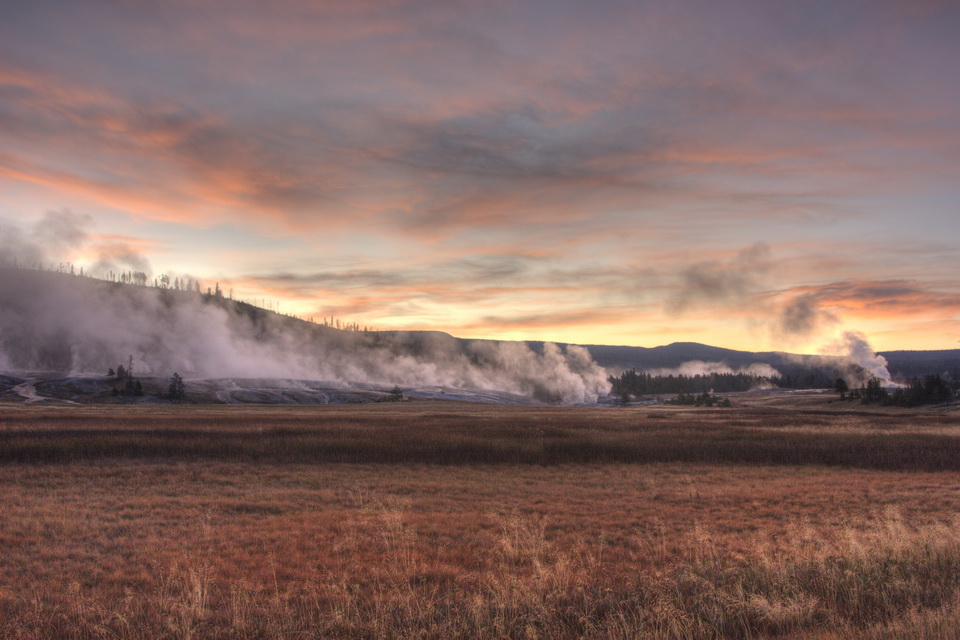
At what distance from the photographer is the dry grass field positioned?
8750mm

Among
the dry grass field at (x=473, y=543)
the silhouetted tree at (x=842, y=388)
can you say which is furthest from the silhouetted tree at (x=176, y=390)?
the silhouetted tree at (x=842, y=388)

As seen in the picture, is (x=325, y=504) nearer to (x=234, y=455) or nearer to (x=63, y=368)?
(x=234, y=455)

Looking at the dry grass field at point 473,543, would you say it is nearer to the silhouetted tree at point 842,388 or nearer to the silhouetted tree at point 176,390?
the silhouetted tree at point 842,388

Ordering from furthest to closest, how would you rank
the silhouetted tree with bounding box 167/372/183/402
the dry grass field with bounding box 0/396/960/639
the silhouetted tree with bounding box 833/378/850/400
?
the silhouetted tree with bounding box 167/372/183/402 → the silhouetted tree with bounding box 833/378/850/400 → the dry grass field with bounding box 0/396/960/639

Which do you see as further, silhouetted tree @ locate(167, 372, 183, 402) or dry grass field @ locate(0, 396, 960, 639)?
silhouetted tree @ locate(167, 372, 183, 402)

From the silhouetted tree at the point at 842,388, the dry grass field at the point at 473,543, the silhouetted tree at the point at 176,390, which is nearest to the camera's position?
the dry grass field at the point at 473,543

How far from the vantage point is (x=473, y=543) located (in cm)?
1469

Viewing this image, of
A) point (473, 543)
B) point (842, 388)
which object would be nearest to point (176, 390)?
point (473, 543)

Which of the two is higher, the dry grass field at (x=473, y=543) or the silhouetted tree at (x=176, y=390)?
the dry grass field at (x=473, y=543)

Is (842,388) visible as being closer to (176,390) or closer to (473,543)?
(473,543)

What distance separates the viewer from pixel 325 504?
66.5 ft

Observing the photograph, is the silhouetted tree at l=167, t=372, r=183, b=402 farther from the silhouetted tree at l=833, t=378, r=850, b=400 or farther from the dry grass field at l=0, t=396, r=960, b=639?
the silhouetted tree at l=833, t=378, r=850, b=400

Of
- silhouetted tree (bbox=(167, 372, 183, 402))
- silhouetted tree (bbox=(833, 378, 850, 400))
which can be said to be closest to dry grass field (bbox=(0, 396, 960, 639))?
silhouetted tree (bbox=(833, 378, 850, 400))

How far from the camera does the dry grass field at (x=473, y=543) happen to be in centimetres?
875
